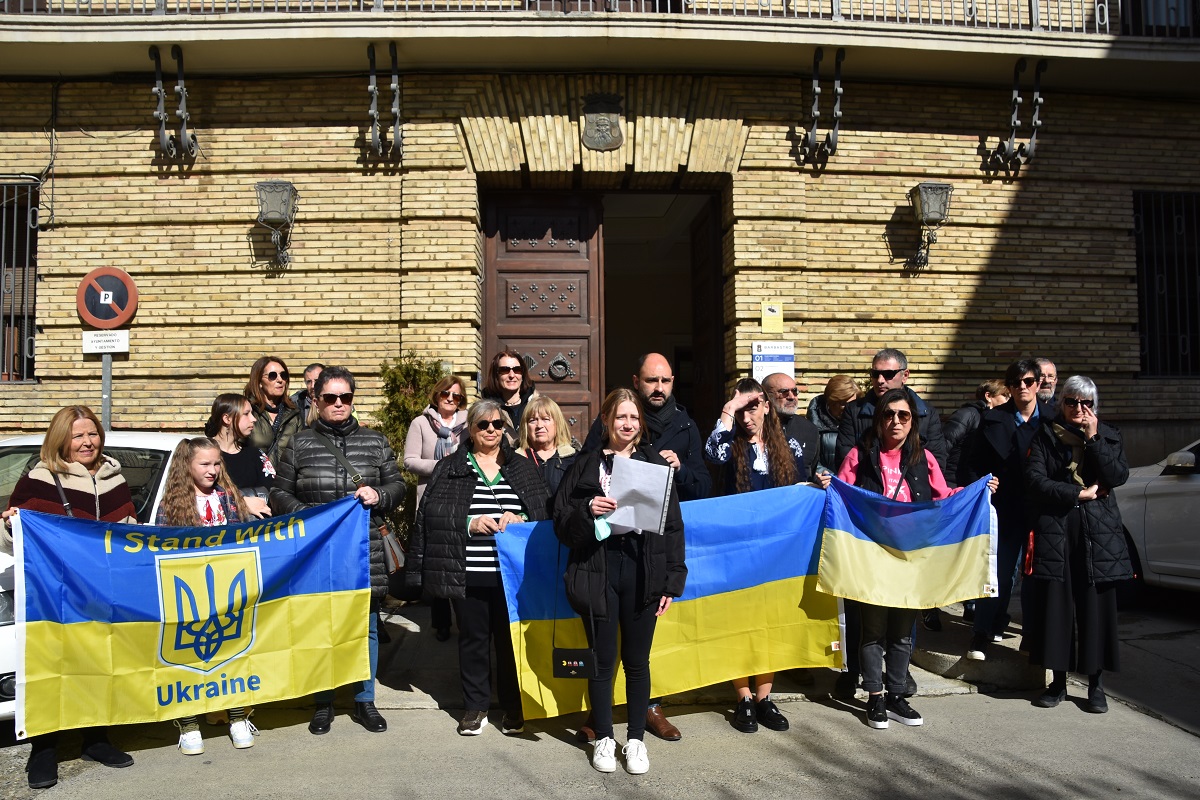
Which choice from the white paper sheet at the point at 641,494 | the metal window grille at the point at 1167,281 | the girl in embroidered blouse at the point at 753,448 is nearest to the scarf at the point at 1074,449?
the girl in embroidered blouse at the point at 753,448

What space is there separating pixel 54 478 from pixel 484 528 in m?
2.28

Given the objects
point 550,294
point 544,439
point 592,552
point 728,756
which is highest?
point 550,294

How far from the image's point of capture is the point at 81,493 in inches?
199

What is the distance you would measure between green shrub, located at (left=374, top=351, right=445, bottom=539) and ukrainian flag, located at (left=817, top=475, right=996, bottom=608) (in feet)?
15.6

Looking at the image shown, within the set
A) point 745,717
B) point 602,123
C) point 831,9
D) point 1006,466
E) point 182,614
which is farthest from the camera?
point 831,9

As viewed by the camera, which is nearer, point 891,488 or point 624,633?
point 624,633

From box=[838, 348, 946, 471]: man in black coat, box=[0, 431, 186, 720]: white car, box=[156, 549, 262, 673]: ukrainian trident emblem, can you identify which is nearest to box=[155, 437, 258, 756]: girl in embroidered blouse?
box=[156, 549, 262, 673]: ukrainian trident emblem

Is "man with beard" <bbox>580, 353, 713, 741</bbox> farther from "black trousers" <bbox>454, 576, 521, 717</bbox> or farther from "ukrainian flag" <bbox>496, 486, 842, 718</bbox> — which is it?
"black trousers" <bbox>454, 576, 521, 717</bbox>

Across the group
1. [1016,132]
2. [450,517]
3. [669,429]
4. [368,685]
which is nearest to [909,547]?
[669,429]

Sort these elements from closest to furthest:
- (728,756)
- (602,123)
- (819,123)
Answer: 1. (728,756)
2. (602,123)
3. (819,123)

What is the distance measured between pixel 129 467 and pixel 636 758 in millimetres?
3665

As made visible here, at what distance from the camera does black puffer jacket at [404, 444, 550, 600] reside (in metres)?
5.16

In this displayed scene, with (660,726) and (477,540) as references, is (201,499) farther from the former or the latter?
(660,726)

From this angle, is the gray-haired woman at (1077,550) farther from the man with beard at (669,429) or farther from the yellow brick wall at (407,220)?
the yellow brick wall at (407,220)
